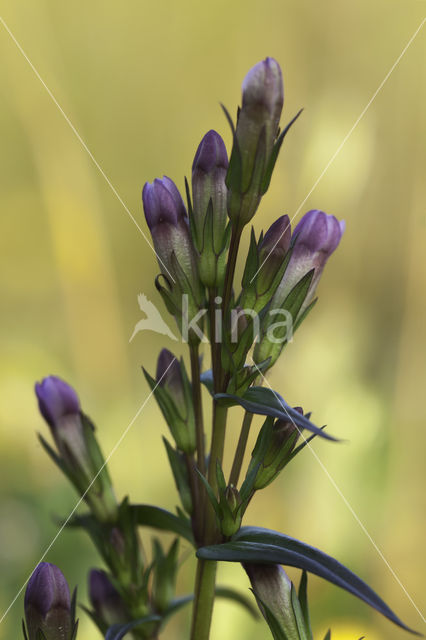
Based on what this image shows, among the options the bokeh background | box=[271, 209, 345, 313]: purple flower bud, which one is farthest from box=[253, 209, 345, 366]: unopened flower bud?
the bokeh background

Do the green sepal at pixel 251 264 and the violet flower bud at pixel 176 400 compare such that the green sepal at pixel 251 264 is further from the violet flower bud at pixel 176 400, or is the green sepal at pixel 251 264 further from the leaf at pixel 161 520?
the leaf at pixel 161 520

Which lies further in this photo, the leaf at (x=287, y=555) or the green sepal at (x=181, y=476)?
the green sepal at (x=181, y=476)

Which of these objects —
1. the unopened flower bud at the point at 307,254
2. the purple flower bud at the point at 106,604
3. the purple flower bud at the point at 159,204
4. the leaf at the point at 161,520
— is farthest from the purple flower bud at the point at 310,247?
the purple flower bud at the point at 106,604

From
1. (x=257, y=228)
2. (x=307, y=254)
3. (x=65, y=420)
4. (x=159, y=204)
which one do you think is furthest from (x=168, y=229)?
(x=257, y=228)

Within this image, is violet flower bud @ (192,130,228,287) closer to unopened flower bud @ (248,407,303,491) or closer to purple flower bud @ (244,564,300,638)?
unopened flower bud @ (248,407,303,491)

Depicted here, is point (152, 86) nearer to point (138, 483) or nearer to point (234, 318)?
point (138, 483)

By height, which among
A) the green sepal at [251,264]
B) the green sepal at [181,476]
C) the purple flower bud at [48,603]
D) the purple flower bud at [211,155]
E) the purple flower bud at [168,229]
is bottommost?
the purple flower bud at [48,603]
